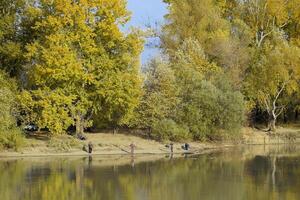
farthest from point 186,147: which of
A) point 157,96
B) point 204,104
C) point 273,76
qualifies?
point 273,76

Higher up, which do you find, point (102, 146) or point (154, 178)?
point (102, 146)

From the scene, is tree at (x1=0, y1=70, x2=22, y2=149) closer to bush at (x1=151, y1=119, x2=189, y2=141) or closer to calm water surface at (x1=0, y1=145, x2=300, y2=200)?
calm water surface at (x1=0, y1=145, x2=300, y2=200)

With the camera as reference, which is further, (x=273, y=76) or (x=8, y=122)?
(x=273, y=76)

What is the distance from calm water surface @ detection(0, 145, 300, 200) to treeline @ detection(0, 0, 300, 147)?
716cm

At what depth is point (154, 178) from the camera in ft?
132

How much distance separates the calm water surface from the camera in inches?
1314

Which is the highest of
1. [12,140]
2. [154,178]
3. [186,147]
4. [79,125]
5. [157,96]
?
[157,96]

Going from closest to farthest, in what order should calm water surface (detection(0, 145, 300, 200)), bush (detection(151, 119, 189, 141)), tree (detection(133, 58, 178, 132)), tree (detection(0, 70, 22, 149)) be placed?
1. calm water surface (detection(0, 145, 300, 200))
2. tree (detection(0, 70, 22, 149))
3. bush (detection(151, 119, 189, 141))
4. tree (detection(133, 58, 178, 132))

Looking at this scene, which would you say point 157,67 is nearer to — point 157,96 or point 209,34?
point 157,96

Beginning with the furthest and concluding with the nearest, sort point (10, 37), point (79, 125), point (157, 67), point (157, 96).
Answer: point (157, 67) < point (157, 96) < point (10, 37) < point (79, 125)

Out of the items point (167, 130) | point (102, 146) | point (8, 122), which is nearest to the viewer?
point (8, 122)

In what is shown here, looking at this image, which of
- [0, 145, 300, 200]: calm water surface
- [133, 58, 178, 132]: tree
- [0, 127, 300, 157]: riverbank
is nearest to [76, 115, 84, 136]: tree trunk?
[0, 127, 300, 157]: riverbank

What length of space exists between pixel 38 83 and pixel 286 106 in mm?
33402

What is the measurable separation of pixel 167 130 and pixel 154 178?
20.1m
